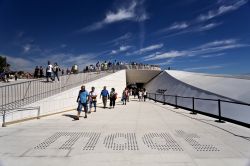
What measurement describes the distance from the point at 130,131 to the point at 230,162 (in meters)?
3.73

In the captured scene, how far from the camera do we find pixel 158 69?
4975 centimetres

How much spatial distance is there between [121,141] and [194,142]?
1.88 m

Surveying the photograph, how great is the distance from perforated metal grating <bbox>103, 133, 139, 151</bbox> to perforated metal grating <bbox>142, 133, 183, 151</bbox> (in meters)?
0.34

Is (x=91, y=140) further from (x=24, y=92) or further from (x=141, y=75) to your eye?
(x=141, y=75)

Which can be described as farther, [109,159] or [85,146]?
[85,146]

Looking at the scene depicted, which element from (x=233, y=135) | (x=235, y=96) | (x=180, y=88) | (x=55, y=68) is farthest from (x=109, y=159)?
(x=180, y=88)

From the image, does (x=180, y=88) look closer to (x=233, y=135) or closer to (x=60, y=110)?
(x=60, y=110)

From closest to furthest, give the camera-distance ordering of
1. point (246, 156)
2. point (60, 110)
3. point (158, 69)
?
point (246, 156) → point (60, 110) → point (158, 69)

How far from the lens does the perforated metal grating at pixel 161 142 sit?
592 centimetres

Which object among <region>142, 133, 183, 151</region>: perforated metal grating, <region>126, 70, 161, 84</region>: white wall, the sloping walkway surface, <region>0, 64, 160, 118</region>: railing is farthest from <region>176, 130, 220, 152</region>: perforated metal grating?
<region>126, 70, 161, 84</region>: white wall

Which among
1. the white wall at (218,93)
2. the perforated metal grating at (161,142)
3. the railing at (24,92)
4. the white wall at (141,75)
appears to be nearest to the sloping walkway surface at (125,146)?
the perforated metal grating at (161,142)

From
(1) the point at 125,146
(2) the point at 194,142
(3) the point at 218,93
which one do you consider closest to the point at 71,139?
(1) the point at 125,146

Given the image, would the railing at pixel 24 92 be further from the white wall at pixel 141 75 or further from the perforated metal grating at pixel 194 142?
the white wall at pixel 141 75

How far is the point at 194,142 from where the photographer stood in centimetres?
646
